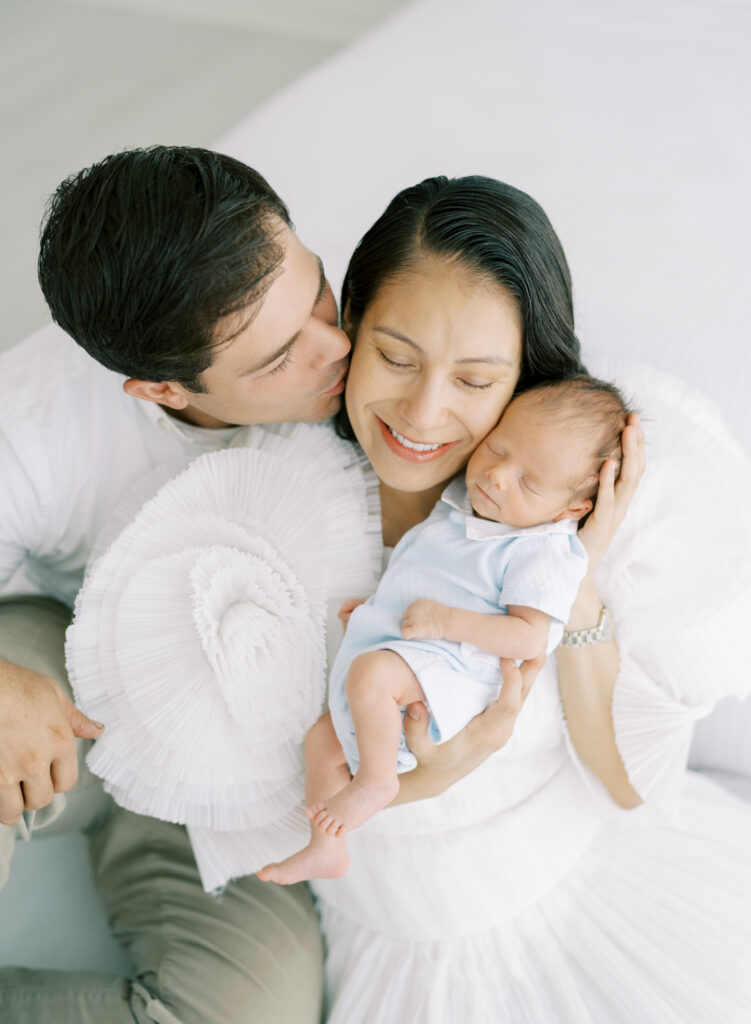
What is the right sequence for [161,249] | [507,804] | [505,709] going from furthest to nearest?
[507,804]
[505,709]
[161,249]

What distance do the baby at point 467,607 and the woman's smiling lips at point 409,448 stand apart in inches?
1.9

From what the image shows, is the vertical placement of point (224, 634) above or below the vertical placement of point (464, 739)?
above

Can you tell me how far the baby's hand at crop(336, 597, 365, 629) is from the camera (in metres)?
1.30

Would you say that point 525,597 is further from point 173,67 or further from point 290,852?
point 173,67

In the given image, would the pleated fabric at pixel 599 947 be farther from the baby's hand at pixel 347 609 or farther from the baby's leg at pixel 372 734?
the baby's hand at pixel 347 609

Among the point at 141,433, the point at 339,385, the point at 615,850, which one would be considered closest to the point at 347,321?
the point at 339,385

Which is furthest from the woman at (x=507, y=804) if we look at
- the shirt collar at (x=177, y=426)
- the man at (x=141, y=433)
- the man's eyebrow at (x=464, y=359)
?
the shirt collar at (x=177, y=426)

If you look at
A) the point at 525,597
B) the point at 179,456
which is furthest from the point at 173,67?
the point at 525,597

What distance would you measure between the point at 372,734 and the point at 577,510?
1.49 ft

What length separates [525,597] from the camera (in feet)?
3.76

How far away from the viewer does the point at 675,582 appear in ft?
4.40

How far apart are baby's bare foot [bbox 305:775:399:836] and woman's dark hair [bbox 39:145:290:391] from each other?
2.10 feet

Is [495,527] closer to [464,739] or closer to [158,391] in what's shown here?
[464,739]

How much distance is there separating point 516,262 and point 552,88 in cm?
89
